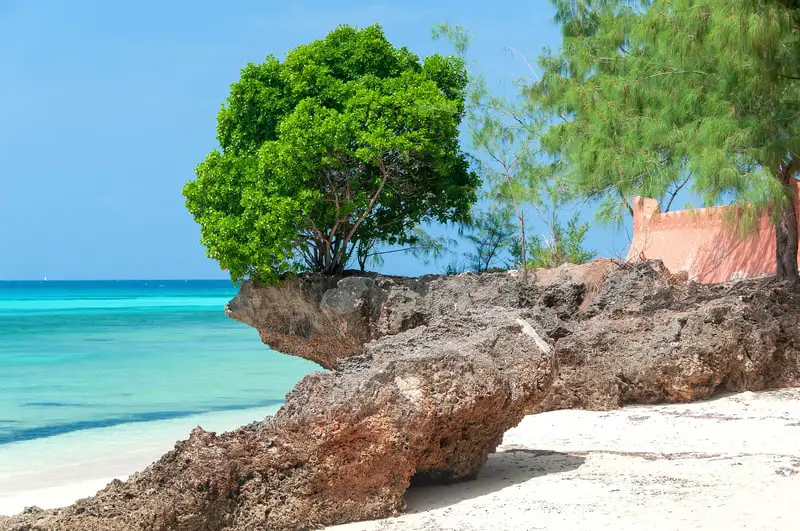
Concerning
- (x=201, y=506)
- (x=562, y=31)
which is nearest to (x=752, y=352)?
(x=201, y=506)

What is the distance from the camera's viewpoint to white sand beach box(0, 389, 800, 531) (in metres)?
4.18

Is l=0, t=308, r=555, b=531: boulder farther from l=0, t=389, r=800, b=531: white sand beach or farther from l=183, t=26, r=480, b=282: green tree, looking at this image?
l=183, t=26, r=480, b=282: green tree

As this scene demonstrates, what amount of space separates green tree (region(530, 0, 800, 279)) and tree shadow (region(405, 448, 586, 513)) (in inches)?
261

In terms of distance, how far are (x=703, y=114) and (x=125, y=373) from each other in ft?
49.9

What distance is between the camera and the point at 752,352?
27.5 ft

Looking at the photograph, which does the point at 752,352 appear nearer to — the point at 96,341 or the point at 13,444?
the point at 13,444

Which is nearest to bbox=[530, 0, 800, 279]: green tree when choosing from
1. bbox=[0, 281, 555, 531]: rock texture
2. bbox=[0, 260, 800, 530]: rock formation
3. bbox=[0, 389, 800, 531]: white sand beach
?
bbox=[0, 389, 800, 531]: white sand beach

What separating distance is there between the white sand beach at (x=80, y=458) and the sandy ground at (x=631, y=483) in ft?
11.0

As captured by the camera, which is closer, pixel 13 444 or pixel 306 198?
pixel 13 444

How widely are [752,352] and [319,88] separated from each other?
994 centimetres

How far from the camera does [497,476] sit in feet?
17.1

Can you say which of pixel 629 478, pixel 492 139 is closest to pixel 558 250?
pixel 492 139

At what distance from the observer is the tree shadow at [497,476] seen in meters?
4.80

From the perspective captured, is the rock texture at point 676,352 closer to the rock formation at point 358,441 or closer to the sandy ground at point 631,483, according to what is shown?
the sandy ground at point 631,483
